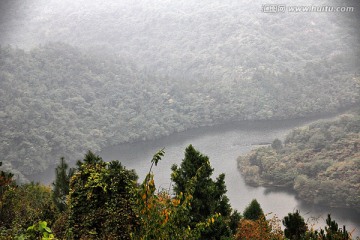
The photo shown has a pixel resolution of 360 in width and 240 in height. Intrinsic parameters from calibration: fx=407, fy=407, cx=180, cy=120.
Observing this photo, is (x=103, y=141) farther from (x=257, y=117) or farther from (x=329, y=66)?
(x=329, y=66)

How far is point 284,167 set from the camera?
2167 inches

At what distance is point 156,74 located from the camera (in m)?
120

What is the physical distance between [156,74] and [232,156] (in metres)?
63.1

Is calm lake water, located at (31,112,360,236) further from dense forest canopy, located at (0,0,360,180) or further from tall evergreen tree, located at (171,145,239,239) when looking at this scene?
tall evergreen tree, located at (171,145,239,239)

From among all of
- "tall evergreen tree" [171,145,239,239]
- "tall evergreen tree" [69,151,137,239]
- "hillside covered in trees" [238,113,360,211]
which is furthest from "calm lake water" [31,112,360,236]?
"tall evergreen tree" [69,151,137,239]

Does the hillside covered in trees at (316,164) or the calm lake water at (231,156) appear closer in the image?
the calm lake water at (231,156)

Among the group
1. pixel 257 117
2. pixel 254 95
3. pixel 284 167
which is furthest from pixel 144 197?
pixel 254 95

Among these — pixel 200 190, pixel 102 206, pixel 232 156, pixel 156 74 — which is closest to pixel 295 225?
pixel 200 190

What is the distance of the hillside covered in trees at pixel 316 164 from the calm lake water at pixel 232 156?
1.69m

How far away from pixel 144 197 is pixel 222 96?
99098 millimetres

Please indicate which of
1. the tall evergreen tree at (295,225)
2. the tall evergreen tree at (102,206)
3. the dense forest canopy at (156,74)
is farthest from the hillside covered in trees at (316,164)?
the tall evergreen tree at (102,206)

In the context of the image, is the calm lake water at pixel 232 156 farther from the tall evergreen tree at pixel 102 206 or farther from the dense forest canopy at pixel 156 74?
the tall evergreen tree at pixel 102 206

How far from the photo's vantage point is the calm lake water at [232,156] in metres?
41.3

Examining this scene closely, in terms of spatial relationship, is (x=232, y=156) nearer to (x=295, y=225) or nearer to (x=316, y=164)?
(x=316, y=164)
